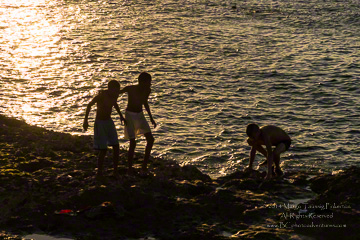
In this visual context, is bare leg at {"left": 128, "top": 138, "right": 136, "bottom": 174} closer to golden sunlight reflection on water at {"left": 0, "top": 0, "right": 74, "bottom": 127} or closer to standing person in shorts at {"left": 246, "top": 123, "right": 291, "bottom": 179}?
standing person in shorts at {"left": 246, "top": 123, "right": 291, "bottom": 179}

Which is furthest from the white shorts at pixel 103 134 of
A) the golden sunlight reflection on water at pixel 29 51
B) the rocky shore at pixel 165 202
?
the golden sunlight reflection on water at pixel 29 51

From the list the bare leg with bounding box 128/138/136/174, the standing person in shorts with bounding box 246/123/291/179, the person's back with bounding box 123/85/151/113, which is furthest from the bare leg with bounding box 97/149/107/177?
the standing person in shorts with bounding box 246/123/291/179

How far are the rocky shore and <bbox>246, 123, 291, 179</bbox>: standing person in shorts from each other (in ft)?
1.30

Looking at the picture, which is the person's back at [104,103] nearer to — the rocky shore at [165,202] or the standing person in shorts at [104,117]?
the standing person in shorts at [104,117]

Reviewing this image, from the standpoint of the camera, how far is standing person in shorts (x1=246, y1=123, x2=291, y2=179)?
456 inches

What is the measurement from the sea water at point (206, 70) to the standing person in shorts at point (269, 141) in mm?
1327

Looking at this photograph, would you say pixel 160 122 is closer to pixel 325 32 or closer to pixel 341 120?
pixel 341 120

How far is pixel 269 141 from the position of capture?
11.7m

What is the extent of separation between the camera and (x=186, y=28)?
99.5 feet

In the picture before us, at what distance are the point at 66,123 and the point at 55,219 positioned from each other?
6801mm

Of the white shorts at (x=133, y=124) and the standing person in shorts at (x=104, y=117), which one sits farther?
the white shorts at (x=133, y=124)

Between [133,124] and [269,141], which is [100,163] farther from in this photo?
[269,141]

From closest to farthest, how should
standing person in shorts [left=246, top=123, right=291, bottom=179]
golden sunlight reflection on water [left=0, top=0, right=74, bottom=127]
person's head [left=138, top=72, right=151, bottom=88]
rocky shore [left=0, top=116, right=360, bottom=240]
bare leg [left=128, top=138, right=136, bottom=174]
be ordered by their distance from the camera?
rocky shore [left=0, top=116, right=360, bottom=240] < person's head [left=138, top=72, right=151, bottom=88] < bare leg [left=128, top=138, right=136, bottom=174] < standing person in shorts [left=246, top=123, right=291, bottom=179] < golden sunlight reflection on water [left=0, top=0, right=74, bottom=127]

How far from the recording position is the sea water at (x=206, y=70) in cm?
1543
